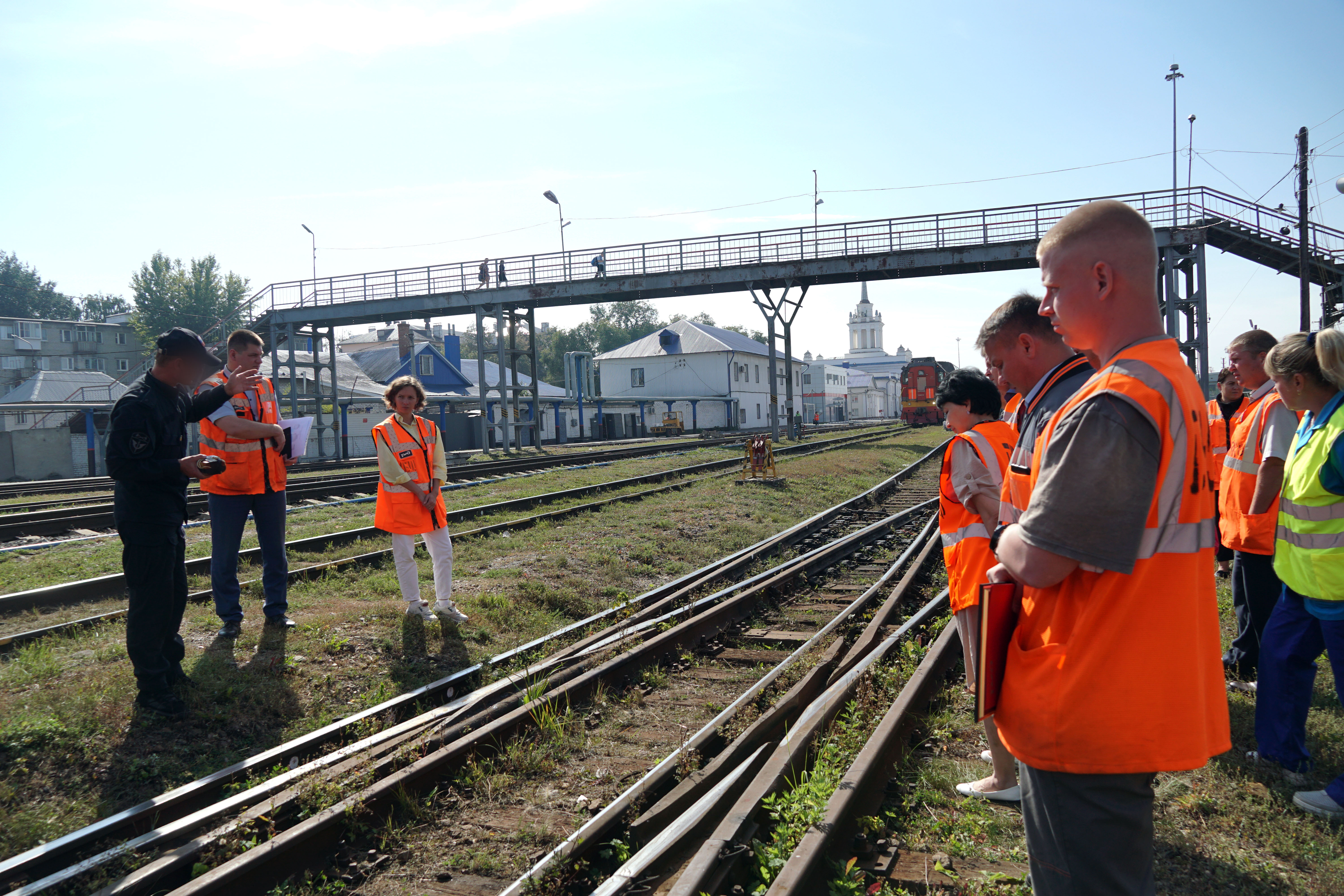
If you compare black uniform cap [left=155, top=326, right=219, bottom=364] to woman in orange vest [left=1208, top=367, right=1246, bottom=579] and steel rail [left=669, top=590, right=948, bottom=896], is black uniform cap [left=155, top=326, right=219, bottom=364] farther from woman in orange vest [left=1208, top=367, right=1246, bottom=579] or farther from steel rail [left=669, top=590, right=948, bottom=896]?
woman in orange vest [left=1208, top=367, right=1246, bottom=579]

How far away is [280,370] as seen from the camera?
36094mm

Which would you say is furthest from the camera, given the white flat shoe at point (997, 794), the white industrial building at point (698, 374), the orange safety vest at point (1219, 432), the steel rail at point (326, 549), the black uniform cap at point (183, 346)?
the white industrial building at point (698, 374)

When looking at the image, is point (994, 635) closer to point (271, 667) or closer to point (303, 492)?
point (271, 667)

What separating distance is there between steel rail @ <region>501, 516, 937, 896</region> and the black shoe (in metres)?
2.74

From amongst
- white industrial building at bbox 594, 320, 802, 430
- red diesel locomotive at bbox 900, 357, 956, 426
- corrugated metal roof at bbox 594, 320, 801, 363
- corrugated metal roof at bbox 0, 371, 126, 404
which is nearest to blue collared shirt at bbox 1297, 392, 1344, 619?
red diesel locomotive at bbox 900, 357, 956, 426

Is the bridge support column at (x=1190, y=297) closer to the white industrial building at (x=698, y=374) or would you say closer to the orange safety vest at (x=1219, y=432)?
the orange safety vest at (x=1219, y=432)

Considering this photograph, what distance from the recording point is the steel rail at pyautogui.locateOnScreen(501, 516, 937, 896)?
3324 millimetres

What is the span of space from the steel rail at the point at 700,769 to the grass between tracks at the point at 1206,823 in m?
0.74

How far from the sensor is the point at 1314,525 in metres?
3.51

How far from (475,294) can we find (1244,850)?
98.3 feet

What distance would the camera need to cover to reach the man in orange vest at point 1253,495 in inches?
159

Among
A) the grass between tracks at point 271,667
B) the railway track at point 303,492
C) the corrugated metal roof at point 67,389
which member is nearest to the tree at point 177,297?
the corrugated metal roof at point 67,389

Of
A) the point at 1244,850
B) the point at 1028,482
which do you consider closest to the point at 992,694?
the point at 1028,482

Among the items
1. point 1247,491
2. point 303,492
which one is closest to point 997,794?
point 1247,491
